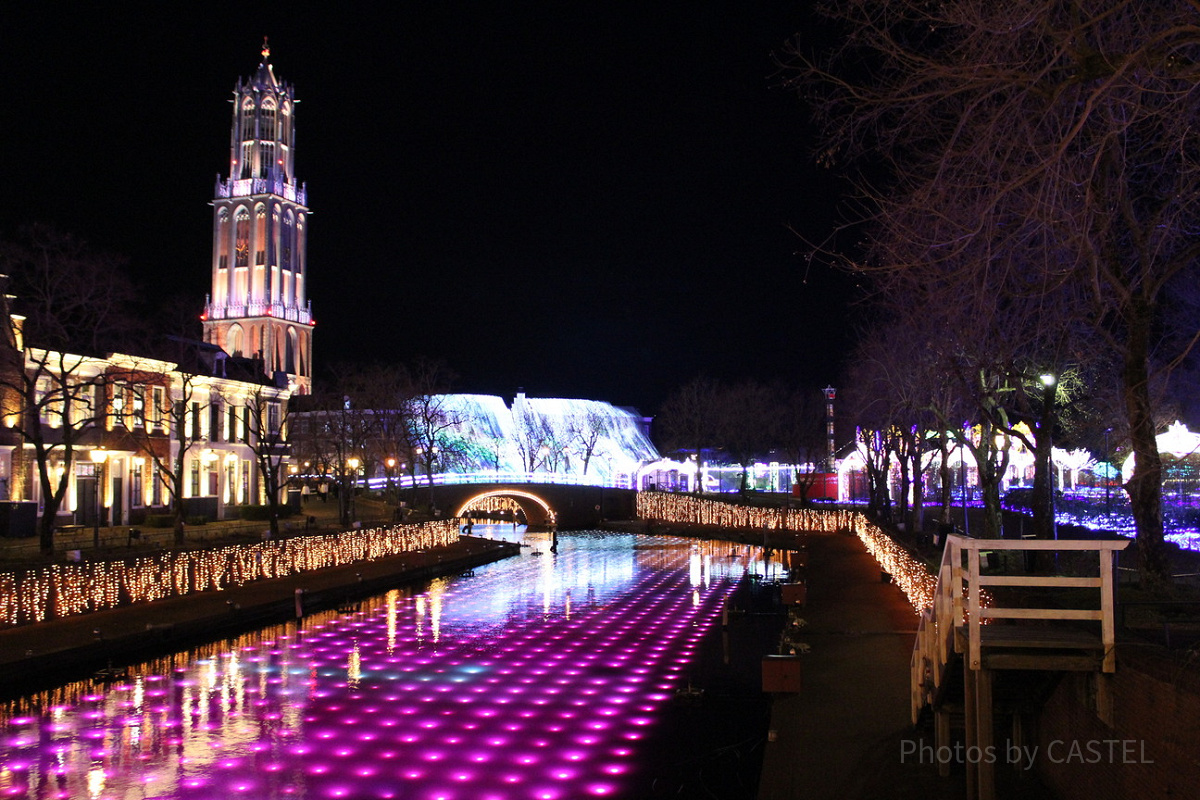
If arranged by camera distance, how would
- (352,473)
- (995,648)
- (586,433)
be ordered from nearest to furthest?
1. (995,648)
2. (352,473)
3. (586,433)

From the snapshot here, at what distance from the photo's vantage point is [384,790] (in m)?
13.2

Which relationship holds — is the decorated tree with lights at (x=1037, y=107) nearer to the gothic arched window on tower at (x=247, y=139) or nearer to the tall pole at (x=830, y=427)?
the tall pole at (x=830, y=427)

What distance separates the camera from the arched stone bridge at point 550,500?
228ft

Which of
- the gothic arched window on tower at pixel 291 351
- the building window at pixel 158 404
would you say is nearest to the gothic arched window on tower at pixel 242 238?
the gothic arched window on tower at pixel 291 351

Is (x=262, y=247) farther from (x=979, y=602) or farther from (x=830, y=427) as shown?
(x=979, y=602)

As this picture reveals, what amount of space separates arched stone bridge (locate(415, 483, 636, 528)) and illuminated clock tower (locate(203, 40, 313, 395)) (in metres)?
34.5

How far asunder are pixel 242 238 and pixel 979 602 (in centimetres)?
10310

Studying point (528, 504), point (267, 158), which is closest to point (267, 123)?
point (267, 158)

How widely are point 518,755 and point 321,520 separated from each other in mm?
42307

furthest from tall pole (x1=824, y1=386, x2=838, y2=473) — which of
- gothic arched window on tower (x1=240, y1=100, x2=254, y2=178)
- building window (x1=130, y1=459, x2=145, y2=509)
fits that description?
gothic arched window on tower (x1=240, y1=100, x2=254, y2=178)

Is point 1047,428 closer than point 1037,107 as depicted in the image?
No

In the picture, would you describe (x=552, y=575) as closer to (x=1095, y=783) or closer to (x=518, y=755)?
(x=518, y=755)

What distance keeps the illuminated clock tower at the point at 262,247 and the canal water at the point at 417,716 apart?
7710cm

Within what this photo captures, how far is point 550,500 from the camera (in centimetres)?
7288
